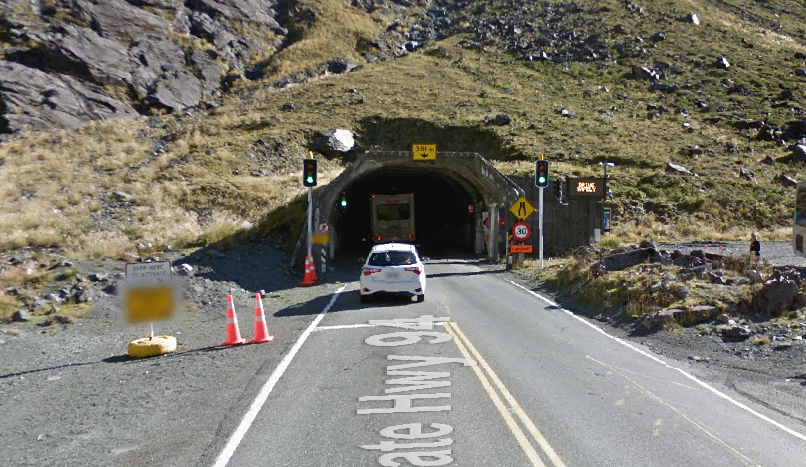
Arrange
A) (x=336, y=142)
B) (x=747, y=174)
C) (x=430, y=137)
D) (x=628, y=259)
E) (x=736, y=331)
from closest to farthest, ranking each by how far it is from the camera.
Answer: (x=736, y=331) → (x=628, y=259) → (x=747, y=174) → (x=336, y=142) → (x=430, y=137)

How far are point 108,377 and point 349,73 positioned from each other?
210ft

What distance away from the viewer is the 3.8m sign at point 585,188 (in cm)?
3141

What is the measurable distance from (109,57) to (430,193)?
35606 mm

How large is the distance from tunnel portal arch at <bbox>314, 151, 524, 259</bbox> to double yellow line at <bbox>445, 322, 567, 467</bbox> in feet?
55.5

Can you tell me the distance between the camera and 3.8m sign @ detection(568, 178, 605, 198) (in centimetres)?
3141

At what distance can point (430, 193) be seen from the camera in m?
49.5

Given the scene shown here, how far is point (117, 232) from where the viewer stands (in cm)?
2677

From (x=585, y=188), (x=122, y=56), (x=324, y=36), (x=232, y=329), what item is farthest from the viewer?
(x=324, y=36)

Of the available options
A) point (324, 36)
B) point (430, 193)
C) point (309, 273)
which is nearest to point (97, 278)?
point (309, 273)

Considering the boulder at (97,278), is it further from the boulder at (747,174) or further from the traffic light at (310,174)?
the boulder at (747,174)

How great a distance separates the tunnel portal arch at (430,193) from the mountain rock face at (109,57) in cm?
2614

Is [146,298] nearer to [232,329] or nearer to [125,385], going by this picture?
[232,329]

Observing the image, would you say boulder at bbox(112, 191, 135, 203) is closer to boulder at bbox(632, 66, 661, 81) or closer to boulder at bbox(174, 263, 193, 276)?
boulder at bbox(174, 263, 193, 276)

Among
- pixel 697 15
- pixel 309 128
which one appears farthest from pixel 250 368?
pixel 697 15
